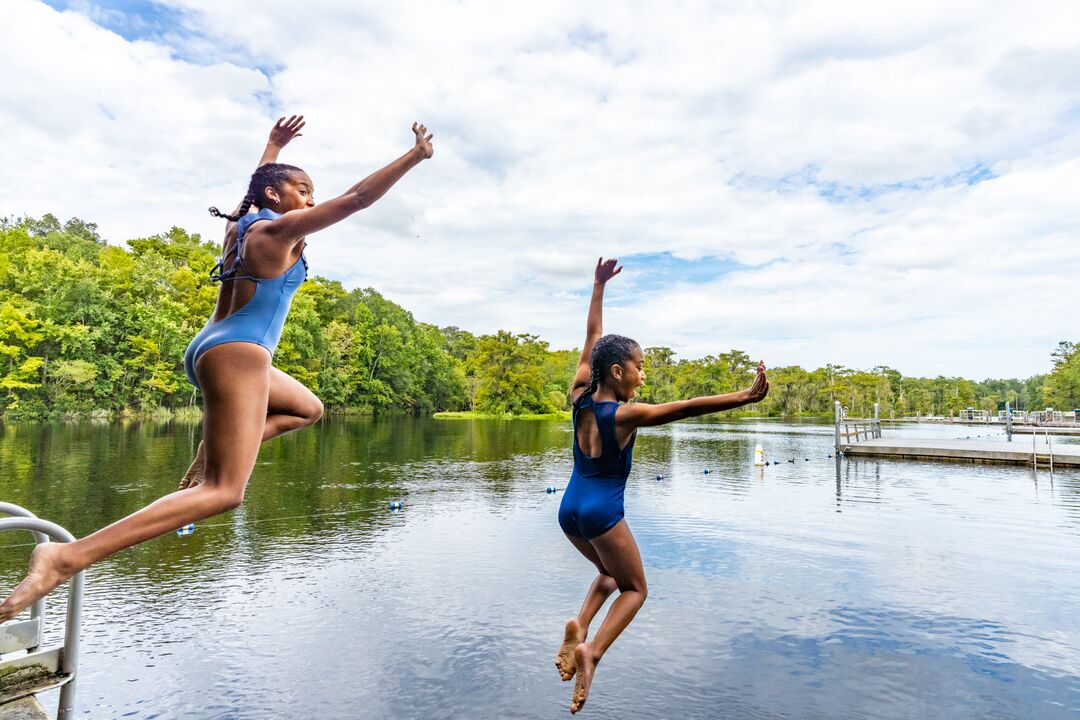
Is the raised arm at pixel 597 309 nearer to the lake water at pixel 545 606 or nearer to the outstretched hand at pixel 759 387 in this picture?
the outstretched hand at pixel 759 387

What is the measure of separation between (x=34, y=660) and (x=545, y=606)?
691 centimetres

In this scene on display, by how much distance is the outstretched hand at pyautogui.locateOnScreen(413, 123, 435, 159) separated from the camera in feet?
6.56

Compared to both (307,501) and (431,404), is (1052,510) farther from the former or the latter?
(431,404)

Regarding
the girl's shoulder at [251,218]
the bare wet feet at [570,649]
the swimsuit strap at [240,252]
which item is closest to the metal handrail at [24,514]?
the swimsuit strap at [240,252]

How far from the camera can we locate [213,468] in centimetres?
197

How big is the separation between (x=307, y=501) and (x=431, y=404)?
234ft

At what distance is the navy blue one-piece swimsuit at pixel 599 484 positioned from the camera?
9.04 ft

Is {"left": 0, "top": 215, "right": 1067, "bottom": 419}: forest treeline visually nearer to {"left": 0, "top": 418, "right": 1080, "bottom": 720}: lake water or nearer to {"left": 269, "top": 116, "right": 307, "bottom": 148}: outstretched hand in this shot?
{"left": 0, "top": 418, "right": 1080, "bottom": 720}: lake water

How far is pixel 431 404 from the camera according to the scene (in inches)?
3457

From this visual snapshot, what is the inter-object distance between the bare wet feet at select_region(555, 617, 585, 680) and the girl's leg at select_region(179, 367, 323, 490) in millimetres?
1358

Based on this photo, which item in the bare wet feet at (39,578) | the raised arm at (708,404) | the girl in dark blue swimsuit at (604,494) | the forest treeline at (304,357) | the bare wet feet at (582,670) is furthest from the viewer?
the forest treeline at (304,357)

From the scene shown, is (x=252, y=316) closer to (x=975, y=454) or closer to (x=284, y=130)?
(x=284, y=130)

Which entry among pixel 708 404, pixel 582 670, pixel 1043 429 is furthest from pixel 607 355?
pixel 1043 429

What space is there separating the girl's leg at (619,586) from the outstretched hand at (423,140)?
5.37ft
